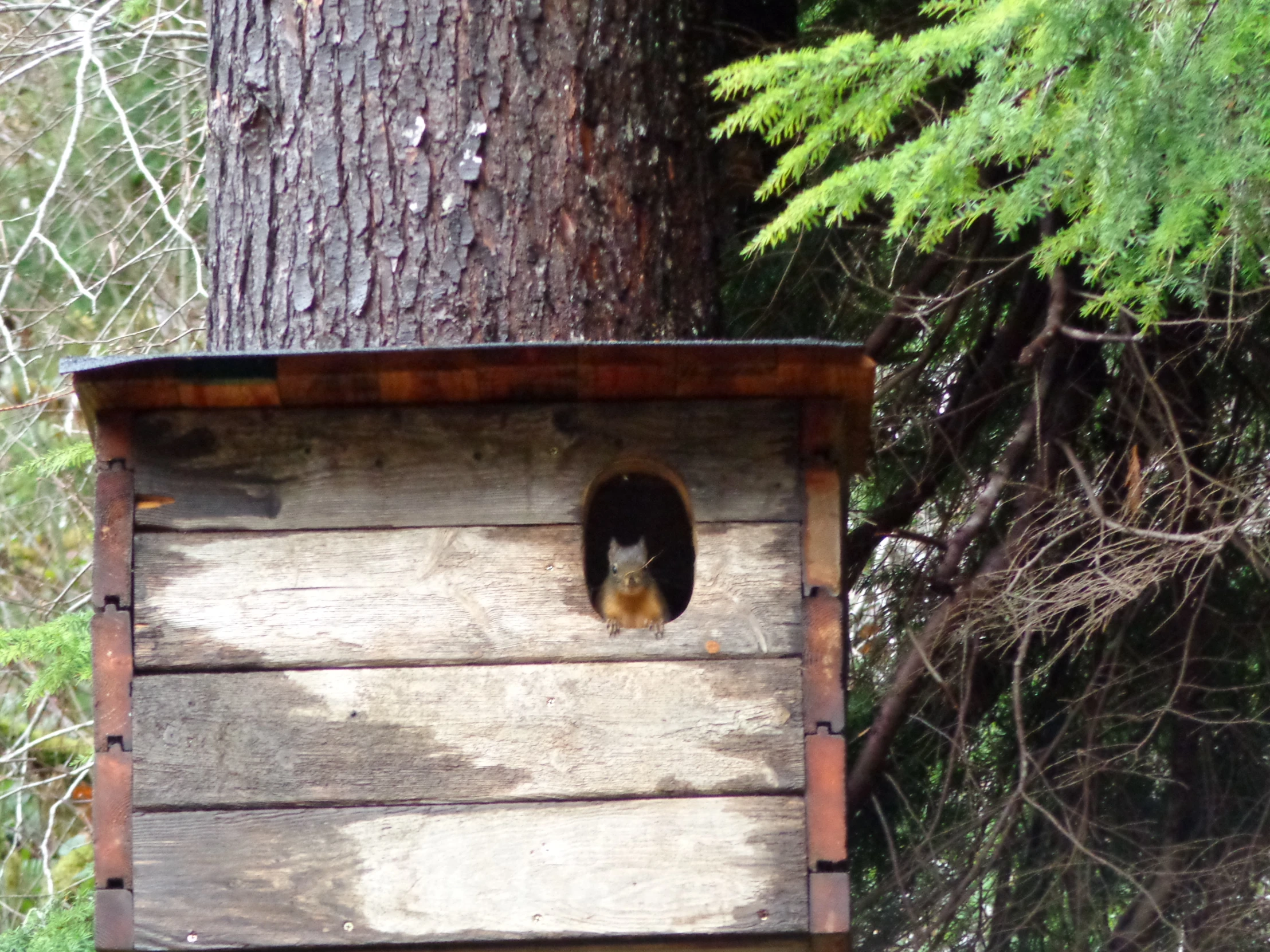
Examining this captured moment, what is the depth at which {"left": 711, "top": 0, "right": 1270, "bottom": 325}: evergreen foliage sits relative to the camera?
5.62 ft

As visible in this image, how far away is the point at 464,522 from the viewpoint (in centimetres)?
197

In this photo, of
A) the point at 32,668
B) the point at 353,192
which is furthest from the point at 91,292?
the point at 353,192

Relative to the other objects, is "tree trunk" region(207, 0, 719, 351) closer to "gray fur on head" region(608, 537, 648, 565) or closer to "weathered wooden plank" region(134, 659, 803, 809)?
"gray fur on head" region(608, 537, 648, 565)

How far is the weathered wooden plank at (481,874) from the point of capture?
1.87m

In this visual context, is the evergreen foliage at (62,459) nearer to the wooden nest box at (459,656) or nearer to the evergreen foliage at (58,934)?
the evergreen foliage at (58,934)

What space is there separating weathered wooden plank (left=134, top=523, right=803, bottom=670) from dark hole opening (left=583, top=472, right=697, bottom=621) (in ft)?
2.81

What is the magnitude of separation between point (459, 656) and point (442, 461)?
11.3 inches

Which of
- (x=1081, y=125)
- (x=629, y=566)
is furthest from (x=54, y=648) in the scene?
(x=1081, y=125)

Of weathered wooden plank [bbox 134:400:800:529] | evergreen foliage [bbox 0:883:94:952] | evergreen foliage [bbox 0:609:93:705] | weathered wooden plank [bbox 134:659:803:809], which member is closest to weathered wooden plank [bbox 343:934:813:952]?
weathered wooden plank [bbox 134:659:803:809]

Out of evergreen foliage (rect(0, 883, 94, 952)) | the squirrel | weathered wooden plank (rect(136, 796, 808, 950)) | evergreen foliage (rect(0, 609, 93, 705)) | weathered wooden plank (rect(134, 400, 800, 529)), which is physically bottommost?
evergreen foliage (rect(0, 883, 94, 952))

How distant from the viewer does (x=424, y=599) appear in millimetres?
1944

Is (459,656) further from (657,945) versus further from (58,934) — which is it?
(58,934)

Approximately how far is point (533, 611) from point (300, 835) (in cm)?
45

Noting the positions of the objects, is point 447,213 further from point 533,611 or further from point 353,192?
point 533,611
